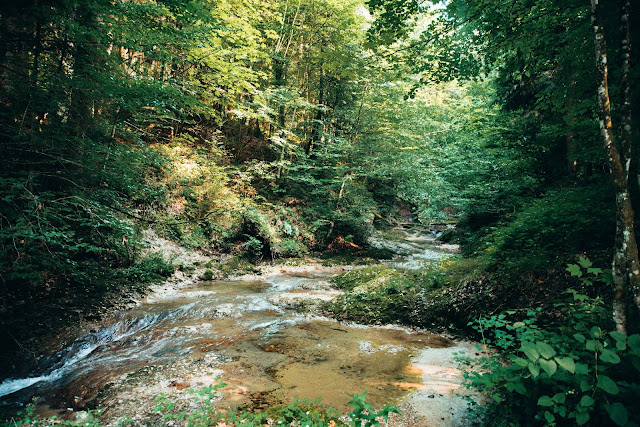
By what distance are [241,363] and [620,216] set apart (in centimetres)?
497

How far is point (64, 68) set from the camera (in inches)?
204

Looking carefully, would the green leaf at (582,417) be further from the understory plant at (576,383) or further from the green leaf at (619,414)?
the green leaf at (619,414)

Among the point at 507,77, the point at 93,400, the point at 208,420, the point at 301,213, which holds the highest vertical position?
the point at 507,77

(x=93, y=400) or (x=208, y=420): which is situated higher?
(x=208, y=420)

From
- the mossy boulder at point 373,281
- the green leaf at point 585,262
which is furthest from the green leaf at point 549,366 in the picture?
the mossy boulder at point 373,281

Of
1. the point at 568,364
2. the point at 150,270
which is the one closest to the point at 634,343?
the point at 568,364

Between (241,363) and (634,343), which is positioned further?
(241,363)

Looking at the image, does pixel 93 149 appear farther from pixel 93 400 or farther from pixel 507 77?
pixel 507 77

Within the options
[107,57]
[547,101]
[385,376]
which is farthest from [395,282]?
[107,57]

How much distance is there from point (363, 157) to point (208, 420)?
41.6ft

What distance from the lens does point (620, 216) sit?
2.72 meters

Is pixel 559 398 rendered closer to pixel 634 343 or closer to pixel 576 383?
pixel 576 383

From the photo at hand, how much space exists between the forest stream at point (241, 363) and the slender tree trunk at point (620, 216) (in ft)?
6.48

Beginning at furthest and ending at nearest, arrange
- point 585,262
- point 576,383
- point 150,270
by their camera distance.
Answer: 1. point 150,270
2. point 585,262
3. point 576,383
